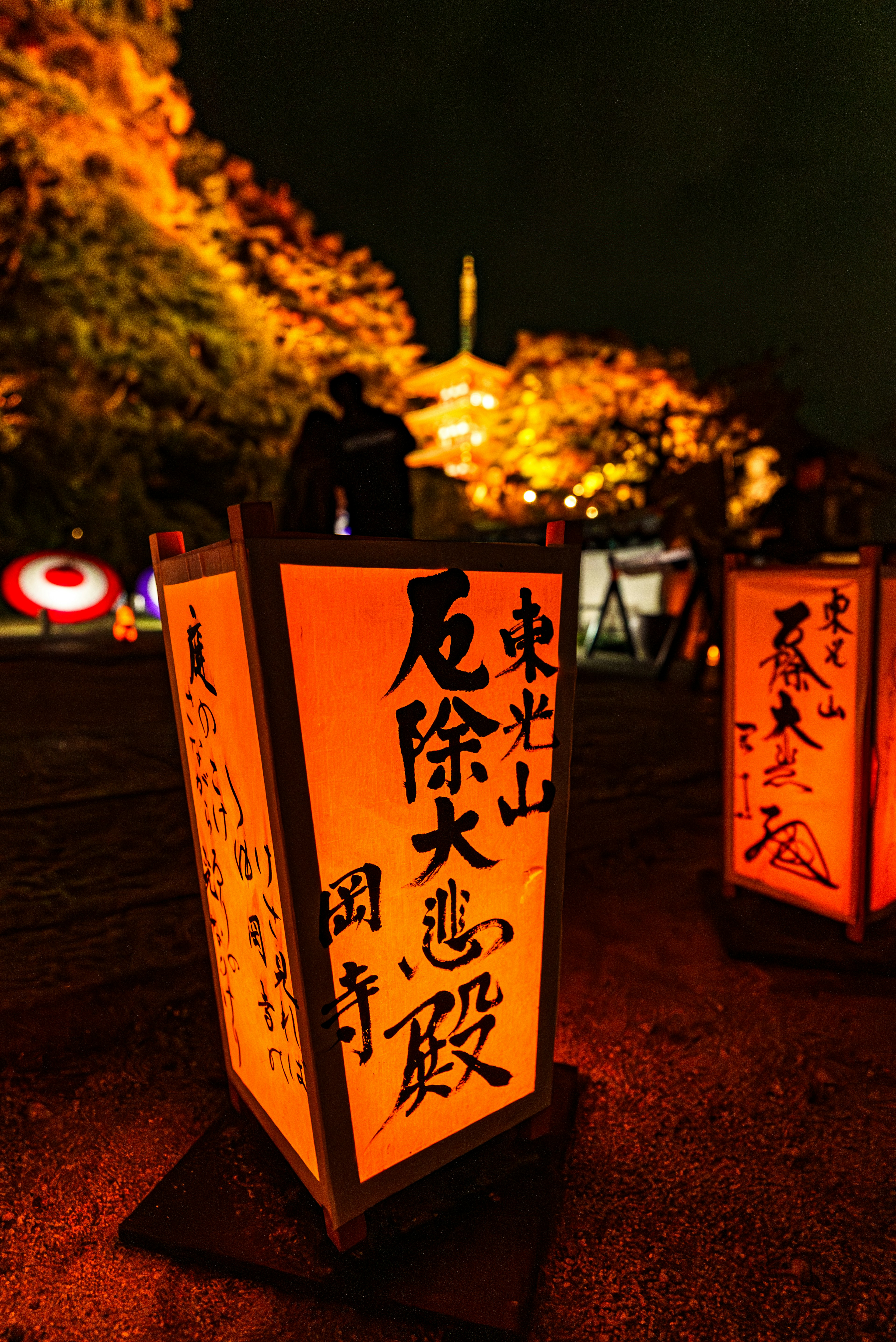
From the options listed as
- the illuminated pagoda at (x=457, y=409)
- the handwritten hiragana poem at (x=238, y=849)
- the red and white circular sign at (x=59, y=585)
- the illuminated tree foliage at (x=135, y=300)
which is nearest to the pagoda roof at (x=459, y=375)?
the illuminated pagoda at (x=457, y=409)

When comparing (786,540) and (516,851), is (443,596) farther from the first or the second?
(786,540)

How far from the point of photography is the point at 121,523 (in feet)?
35.8

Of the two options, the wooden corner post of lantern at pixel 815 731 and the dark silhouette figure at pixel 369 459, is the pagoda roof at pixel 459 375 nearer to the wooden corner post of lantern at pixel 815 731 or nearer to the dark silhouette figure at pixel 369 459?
the dark silhouette figure at pixel 369 459

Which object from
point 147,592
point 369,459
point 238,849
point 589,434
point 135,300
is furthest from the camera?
point 589,434

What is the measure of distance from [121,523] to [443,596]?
36.1 feet

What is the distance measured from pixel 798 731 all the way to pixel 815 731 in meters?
0.07

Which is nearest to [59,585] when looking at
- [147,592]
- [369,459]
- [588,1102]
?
[147,592]

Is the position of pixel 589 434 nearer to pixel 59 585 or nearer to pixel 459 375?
pixel 459 375

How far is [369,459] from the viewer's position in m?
4.56

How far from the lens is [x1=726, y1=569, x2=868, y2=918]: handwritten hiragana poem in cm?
276

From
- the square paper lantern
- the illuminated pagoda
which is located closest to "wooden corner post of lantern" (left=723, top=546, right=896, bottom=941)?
the square paper lantern

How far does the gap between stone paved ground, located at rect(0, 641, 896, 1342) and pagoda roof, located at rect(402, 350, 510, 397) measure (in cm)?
1349

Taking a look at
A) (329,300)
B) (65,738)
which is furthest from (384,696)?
(329,300)

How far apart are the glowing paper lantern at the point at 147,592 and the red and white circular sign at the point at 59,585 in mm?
878
